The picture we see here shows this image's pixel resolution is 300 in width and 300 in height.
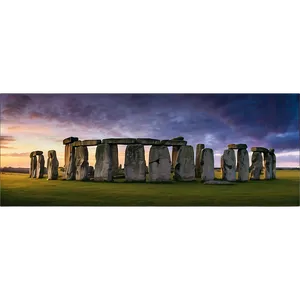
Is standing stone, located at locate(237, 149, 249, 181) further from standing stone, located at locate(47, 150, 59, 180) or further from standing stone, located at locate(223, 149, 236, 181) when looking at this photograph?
standing stone, located at locate(47, 150, 59, 180)

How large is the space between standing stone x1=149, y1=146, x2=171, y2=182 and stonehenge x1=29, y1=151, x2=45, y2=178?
9.83 ft

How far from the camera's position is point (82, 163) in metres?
10.3

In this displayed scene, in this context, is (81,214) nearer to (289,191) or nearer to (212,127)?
(212,127)

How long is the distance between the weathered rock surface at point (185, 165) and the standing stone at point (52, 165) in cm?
344

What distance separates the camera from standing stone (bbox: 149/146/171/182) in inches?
377

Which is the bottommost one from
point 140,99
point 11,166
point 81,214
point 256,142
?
point 81,214

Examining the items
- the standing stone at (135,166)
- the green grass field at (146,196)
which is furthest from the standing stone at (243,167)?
the standing stone at (135,166)

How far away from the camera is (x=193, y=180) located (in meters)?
9.79

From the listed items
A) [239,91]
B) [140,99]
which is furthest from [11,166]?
[239,91]

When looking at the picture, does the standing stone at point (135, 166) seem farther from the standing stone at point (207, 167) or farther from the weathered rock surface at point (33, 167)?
the weathered rock surface at point (33, 167)

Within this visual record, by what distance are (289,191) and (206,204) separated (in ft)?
5.72

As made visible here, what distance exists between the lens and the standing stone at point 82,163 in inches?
385

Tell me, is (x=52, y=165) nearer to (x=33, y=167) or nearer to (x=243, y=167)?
(x=33, y=167)

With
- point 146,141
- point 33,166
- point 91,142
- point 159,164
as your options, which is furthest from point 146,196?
point 159,164
